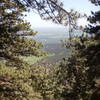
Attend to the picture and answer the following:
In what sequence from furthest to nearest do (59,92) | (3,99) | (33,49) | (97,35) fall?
(59,92), (97,35), (33,49), (3,99)

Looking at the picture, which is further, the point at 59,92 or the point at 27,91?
the point at 59,92

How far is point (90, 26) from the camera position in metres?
23.5

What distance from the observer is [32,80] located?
20.7m

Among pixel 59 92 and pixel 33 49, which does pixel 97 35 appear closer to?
pixel 33 49

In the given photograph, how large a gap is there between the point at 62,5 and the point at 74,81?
24428 millimetres

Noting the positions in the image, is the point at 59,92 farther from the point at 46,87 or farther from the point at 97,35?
the point at 97,35

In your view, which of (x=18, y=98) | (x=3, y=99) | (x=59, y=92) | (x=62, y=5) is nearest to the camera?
(x=62, y=5)

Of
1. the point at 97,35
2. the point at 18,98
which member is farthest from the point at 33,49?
the point at 97,35

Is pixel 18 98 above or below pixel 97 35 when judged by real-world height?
below

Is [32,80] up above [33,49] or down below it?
below

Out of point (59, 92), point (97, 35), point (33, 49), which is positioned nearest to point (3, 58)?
point (33, 49)

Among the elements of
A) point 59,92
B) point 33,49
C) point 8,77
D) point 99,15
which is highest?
point 99,15

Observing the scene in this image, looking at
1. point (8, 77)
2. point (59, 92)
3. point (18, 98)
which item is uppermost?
point (8, 77)

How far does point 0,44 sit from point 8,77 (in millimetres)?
2155
